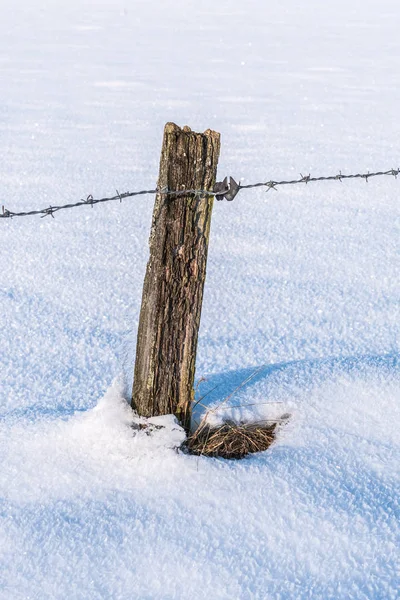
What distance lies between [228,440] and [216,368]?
73 cm

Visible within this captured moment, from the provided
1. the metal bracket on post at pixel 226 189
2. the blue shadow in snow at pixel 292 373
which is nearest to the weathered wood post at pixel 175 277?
the metal bracket on post at pixel 226 189

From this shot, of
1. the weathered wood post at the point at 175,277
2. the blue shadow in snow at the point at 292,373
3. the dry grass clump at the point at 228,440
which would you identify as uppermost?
the weathered wood post at the point at 175,277

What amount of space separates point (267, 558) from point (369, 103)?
839cm

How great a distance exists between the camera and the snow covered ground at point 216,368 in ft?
5.42

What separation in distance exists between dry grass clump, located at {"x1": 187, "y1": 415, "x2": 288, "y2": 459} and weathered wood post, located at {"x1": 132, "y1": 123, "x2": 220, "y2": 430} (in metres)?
0.06

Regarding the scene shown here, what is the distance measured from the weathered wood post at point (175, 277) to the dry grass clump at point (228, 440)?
64 millimetres

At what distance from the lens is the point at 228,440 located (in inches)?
83.0

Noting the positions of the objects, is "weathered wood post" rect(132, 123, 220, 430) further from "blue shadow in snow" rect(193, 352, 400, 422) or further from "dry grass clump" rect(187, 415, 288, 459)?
"blue shadow in snow" rect(193, 352, 400, 422)

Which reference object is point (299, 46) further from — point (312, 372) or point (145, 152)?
point (312, 372)

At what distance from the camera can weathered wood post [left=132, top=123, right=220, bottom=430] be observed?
1.85m

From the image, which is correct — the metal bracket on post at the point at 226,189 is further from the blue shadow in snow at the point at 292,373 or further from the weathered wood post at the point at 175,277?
the blue shadow in snow at the point at 292,373

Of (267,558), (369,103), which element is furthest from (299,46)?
(267,558)

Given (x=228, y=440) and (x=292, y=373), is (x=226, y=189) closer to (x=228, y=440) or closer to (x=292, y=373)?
(x=228, y=440)

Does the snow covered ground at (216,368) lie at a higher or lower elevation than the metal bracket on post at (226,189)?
lower
